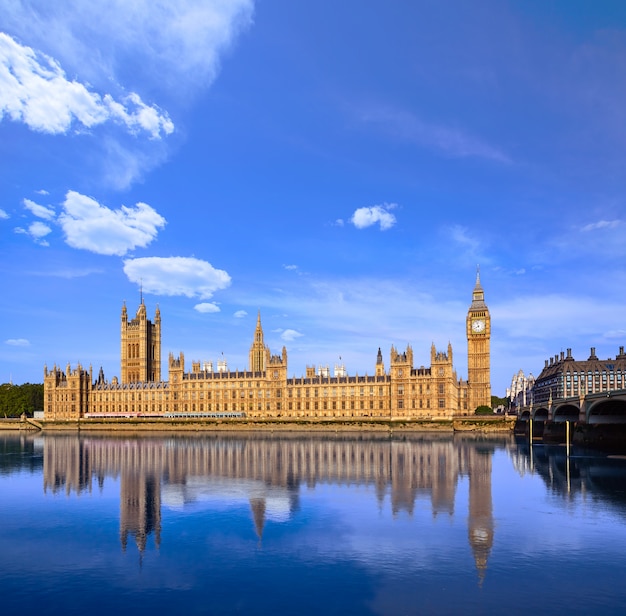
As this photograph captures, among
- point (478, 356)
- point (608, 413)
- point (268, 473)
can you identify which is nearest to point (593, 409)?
point (608, 413)

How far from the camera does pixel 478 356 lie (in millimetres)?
192250

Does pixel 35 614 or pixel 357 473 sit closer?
pixel 35 614

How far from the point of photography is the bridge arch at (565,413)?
122 m

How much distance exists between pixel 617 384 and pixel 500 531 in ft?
560

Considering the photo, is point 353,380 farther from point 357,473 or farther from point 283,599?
point 283,599

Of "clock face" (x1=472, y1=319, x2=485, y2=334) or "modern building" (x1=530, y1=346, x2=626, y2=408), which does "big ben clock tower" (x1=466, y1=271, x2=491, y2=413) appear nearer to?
"clock face" (x1=472, y1=319, x2=485, y2=334)

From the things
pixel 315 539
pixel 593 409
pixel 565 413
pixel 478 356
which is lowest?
pixel 315 539

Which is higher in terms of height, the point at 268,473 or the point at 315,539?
the point at 315,539

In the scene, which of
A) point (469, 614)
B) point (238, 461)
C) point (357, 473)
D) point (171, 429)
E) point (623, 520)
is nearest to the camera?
point (469, 614)

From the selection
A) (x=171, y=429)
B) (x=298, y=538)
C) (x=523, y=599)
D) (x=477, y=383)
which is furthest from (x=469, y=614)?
(x=477, y=383)

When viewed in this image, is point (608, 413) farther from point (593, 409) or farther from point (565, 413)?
point (565, 413)

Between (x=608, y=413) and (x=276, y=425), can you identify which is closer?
(x=608, y=413)

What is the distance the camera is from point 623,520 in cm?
4597

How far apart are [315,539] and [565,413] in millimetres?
98799
